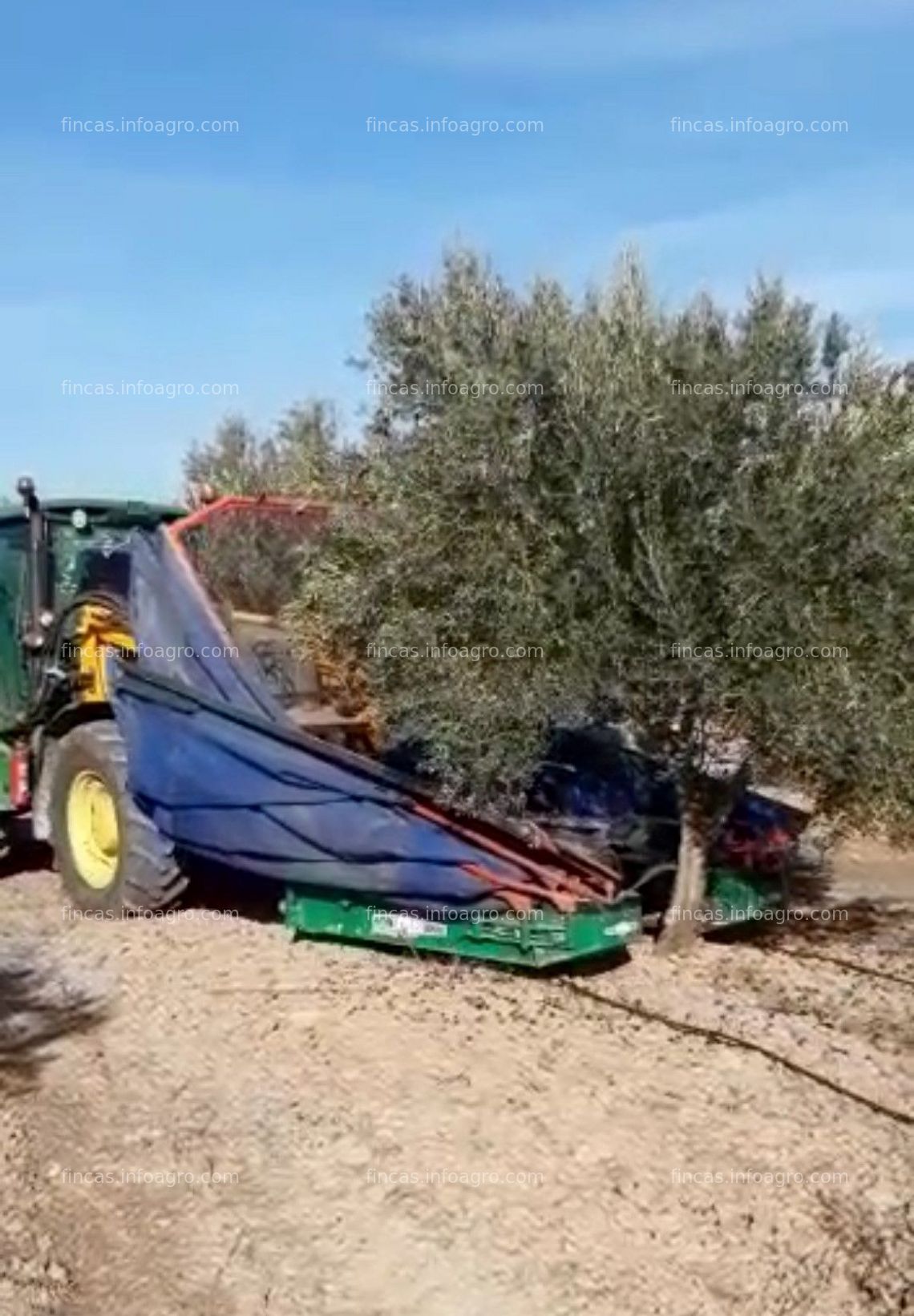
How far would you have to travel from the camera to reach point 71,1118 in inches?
215

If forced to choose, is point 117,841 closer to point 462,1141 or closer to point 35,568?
point 35,568

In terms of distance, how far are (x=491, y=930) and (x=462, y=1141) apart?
5.83 feet

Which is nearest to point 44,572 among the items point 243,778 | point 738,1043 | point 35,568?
point 35,568

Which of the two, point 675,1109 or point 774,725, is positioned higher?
point 774,725

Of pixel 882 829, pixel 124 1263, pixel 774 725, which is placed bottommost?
pixel 124 1263

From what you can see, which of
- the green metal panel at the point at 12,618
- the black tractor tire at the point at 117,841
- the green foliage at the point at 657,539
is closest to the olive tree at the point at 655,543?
the green foliage at the point at 657,539

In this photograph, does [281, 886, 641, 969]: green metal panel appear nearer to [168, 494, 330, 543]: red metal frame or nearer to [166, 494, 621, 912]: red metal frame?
[166, 494, 621, 912]: red metal frame

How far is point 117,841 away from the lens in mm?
8383

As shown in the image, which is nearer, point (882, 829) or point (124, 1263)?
point (124, 1263)

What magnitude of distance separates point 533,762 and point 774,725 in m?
1.10

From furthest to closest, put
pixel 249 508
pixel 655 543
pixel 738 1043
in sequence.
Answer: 1. pixel 249 508
2. pixel 655 543
3. pixel 738 1043

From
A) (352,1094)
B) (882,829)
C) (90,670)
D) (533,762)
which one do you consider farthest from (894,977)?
(90,670)

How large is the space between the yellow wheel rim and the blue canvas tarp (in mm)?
669

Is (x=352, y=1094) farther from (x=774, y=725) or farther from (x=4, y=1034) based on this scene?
(x=774, y=725)
